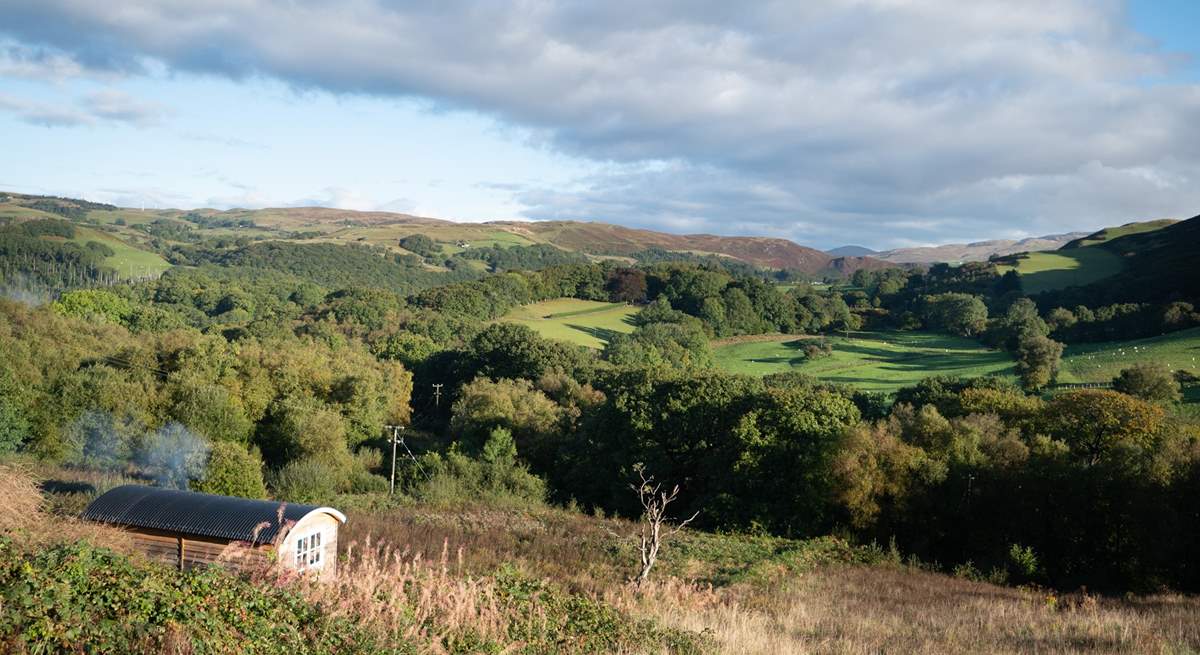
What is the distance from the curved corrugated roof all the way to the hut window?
47 centimetres

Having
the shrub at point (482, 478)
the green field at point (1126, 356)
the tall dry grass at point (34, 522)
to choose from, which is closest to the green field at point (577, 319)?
the shrub at point (482, 478)

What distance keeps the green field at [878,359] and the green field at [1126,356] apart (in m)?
4.69

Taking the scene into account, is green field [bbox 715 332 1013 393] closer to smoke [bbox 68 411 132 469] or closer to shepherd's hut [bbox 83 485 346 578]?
smoke [bbox 68 411 132 469]

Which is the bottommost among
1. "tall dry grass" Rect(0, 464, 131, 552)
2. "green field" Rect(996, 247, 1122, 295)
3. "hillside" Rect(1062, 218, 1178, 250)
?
"tall dry grass" Rect(0, 464, 131, 552)

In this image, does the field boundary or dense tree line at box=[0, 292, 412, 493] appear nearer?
dense tree line at box=[0, 292, 412, 493]

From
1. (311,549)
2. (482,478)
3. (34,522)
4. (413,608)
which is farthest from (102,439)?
(413,608)

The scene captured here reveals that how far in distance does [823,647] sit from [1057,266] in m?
130

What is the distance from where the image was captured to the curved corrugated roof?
1286 centimetres

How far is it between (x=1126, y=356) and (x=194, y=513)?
6729cm

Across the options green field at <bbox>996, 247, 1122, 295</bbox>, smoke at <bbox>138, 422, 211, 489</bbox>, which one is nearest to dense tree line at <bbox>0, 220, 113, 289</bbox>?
smoke at <bbox>138, 422, 211, 489</bbox>

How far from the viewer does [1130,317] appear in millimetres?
74625

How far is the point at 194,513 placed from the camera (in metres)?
13.3

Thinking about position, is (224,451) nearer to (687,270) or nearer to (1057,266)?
(687,270)

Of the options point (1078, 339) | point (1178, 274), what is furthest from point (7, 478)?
point (1178, 274)
